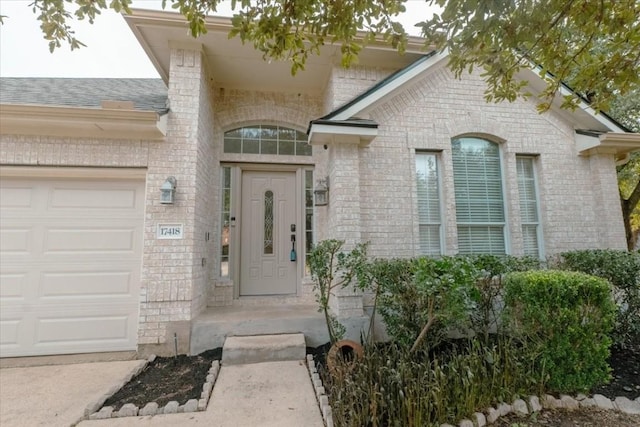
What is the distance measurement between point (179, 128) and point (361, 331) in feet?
12.6

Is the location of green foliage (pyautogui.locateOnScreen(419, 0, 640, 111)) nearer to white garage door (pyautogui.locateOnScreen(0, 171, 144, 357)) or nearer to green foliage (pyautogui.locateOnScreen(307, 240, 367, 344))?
green foliage (pyautogui.locateOnScreen(307, 240, 367, 344))

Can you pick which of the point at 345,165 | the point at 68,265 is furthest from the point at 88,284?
the point at 345,165

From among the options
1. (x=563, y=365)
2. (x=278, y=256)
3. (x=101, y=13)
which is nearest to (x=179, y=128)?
→ (x=101, y=13)

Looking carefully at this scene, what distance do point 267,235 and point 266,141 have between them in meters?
1.71

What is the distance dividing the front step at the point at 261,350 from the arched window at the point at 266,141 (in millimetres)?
3187

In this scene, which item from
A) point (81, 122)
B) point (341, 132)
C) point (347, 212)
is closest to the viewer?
point (81, 122)

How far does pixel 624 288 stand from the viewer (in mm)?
3910

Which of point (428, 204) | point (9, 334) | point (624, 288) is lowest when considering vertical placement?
point (9, 334)

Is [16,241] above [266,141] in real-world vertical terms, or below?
below

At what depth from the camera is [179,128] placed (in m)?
4.48

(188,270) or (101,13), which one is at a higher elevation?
(101,13)

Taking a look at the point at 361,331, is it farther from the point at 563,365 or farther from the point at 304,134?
Result: the point at 304,134

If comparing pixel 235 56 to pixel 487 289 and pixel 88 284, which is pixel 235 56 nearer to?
pixel 88 284

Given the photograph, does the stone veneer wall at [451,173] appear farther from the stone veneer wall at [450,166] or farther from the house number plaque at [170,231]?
the house number plaque at [170,231]
